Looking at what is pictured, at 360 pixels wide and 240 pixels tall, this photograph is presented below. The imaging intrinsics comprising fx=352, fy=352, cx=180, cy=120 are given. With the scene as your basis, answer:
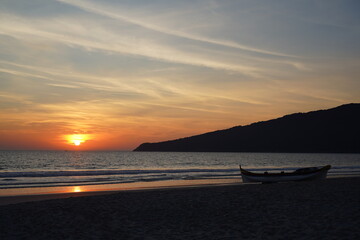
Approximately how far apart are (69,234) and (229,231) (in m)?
5.06

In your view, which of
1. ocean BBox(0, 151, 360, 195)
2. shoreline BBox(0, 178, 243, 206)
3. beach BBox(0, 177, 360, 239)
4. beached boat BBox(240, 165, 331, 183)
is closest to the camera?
beach BBox(0, 177, 360, 239)

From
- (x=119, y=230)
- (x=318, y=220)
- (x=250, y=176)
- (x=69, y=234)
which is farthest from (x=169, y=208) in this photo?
(x=250, y=176)

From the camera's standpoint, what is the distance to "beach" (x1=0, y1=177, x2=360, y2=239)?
35.4 feet

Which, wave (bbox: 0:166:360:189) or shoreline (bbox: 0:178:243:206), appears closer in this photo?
shoreline (bbox: 0:178:243:206)

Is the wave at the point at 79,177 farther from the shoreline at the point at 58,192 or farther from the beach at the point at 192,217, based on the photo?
the beach at the point at 192,217

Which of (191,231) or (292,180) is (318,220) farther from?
(292,180)

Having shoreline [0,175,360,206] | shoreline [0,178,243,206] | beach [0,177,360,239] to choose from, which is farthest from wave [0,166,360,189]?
beach [0,177,360,239]

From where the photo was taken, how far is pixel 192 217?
1348 cm

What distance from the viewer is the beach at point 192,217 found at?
10.8 m

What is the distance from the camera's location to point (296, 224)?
38.0 feet

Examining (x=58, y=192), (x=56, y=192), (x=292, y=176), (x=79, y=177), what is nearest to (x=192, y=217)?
(x=58, y=192)

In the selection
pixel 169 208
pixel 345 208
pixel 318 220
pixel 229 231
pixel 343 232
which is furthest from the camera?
pixel 169 208

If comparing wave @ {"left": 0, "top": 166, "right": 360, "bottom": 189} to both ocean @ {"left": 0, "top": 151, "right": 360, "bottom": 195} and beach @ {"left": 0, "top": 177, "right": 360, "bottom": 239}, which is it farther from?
beach @ {"left": 0, "top": 177, "right": 360, "bottom": 239}

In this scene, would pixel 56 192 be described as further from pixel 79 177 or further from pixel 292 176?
pixel 292 176
